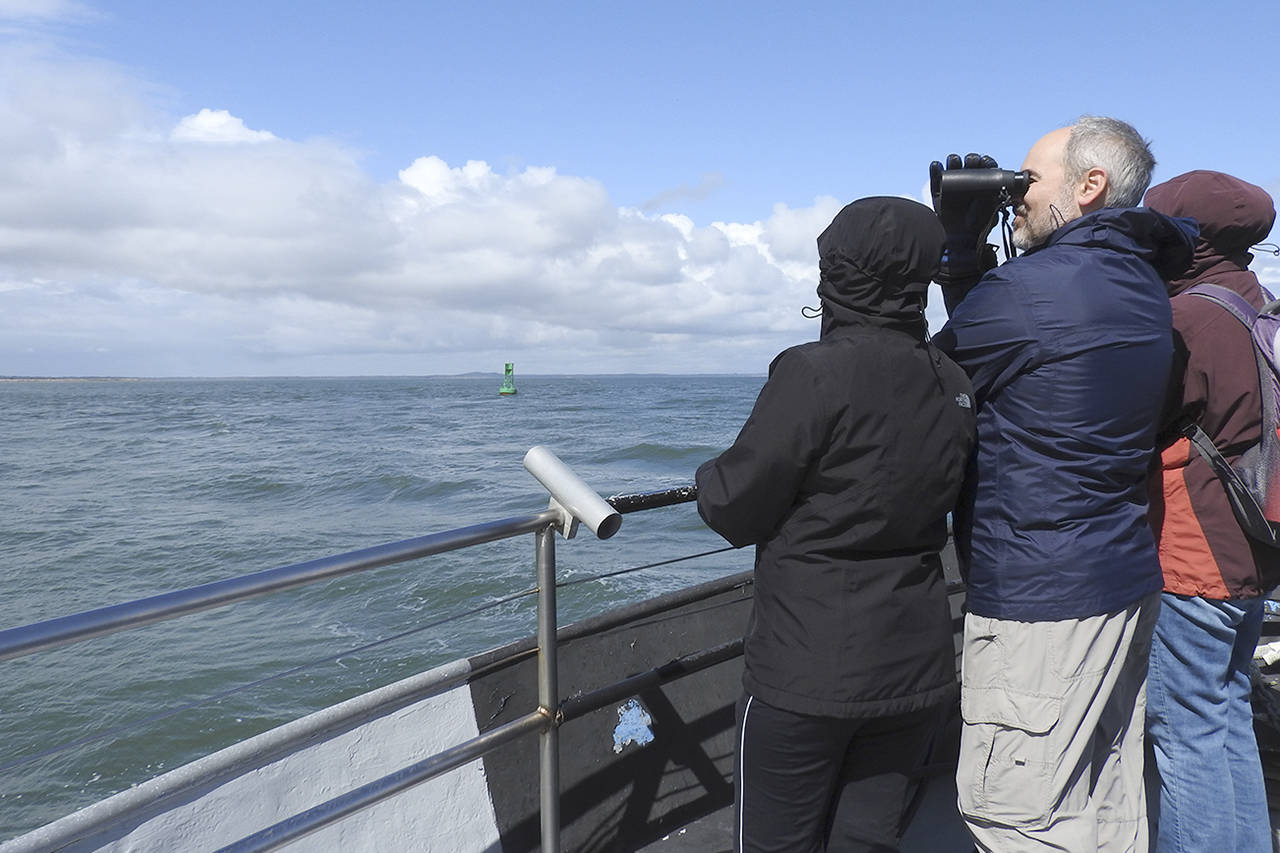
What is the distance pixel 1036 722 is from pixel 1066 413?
50 cm

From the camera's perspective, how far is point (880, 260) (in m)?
1.33

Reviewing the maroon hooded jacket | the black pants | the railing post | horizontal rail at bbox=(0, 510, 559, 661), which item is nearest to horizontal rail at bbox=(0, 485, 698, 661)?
horizontal rail at bbox=(0, 510, 559, 661)

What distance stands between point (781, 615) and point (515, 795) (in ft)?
3.34

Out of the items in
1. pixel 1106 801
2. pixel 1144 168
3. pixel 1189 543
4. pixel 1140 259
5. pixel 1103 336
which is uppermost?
pixel 1144 168

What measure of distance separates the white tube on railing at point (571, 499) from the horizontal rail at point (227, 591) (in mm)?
34

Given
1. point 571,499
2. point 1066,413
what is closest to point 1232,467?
point 1066,413

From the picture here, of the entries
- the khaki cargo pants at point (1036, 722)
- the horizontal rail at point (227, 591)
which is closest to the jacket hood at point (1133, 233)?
the khaki cargo pants at point (1036, 722)

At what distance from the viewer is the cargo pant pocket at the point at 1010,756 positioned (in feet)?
4.84

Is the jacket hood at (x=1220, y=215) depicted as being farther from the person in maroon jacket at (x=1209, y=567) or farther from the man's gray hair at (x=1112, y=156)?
the man's gray hair at (x=1112, y=156)

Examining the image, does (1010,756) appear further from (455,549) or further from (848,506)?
(455,549)

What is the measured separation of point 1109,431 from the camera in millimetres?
1457

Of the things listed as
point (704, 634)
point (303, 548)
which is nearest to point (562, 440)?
point (303, 548)

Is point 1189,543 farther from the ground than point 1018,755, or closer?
farther from the ground

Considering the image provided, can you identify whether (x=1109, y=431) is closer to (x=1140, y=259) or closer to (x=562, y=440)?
(x=1140, y=259)
